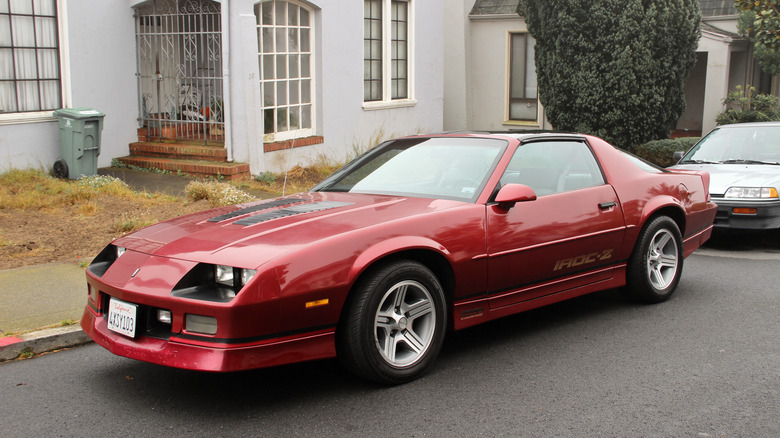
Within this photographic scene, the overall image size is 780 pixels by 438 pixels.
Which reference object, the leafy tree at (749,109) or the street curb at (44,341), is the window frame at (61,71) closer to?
the street curb at (44,341)

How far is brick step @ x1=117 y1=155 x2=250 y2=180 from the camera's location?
12.1 meters

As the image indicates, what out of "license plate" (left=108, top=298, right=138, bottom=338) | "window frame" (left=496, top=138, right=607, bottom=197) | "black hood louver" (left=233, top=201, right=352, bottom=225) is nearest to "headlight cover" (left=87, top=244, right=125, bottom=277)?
"license plate" (left=108, top=298, right=138, bottom=338)

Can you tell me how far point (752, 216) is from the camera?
8.38 m

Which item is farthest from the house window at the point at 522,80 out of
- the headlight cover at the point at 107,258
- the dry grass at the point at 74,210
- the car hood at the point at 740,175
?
the headlight cover at the point at 107,258

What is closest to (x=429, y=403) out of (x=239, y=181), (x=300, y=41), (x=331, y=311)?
(x=331, y=311)

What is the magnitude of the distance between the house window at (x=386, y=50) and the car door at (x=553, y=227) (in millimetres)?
10300

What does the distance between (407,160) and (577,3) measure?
32.1 ft

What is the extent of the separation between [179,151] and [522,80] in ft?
32.1

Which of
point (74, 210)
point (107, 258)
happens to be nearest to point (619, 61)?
point (74, 210)

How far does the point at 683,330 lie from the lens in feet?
18.2

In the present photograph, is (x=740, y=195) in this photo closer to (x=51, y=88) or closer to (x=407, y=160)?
(x=407, y=160)

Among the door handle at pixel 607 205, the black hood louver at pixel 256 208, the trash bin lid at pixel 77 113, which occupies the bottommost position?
the door handle at pixel 607 205

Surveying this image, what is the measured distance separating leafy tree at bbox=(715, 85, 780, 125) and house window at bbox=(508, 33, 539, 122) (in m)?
4.30

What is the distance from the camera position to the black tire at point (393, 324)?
165 inches
